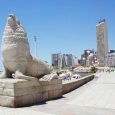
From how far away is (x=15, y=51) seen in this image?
9203 mm

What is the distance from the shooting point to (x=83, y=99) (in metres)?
10.3

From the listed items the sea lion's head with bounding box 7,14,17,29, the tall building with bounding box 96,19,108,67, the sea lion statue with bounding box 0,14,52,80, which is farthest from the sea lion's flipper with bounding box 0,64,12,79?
the tall building with bounding box 96,19,108,67

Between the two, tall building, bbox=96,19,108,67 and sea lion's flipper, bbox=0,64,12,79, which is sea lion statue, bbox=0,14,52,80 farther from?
tall building, bbox=96,19,108,67

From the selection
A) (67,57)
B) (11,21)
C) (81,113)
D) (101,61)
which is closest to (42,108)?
(81,113)

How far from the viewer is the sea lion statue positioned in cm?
920

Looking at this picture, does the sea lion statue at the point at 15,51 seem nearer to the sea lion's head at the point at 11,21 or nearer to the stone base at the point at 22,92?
the sea lion's head at the point at 11,21

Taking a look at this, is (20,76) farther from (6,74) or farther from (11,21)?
(11,21)

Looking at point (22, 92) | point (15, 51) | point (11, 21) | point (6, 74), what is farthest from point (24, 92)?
point (11, 21)

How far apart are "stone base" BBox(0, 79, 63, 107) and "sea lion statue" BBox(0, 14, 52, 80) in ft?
1.48

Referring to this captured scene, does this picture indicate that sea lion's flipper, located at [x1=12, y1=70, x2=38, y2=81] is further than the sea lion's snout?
No

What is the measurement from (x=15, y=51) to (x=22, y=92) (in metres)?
1.59

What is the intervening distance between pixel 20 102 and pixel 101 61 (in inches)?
5574

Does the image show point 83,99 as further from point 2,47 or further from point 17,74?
point 2,47

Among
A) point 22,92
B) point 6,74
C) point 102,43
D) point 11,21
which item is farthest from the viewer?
point 102,43
